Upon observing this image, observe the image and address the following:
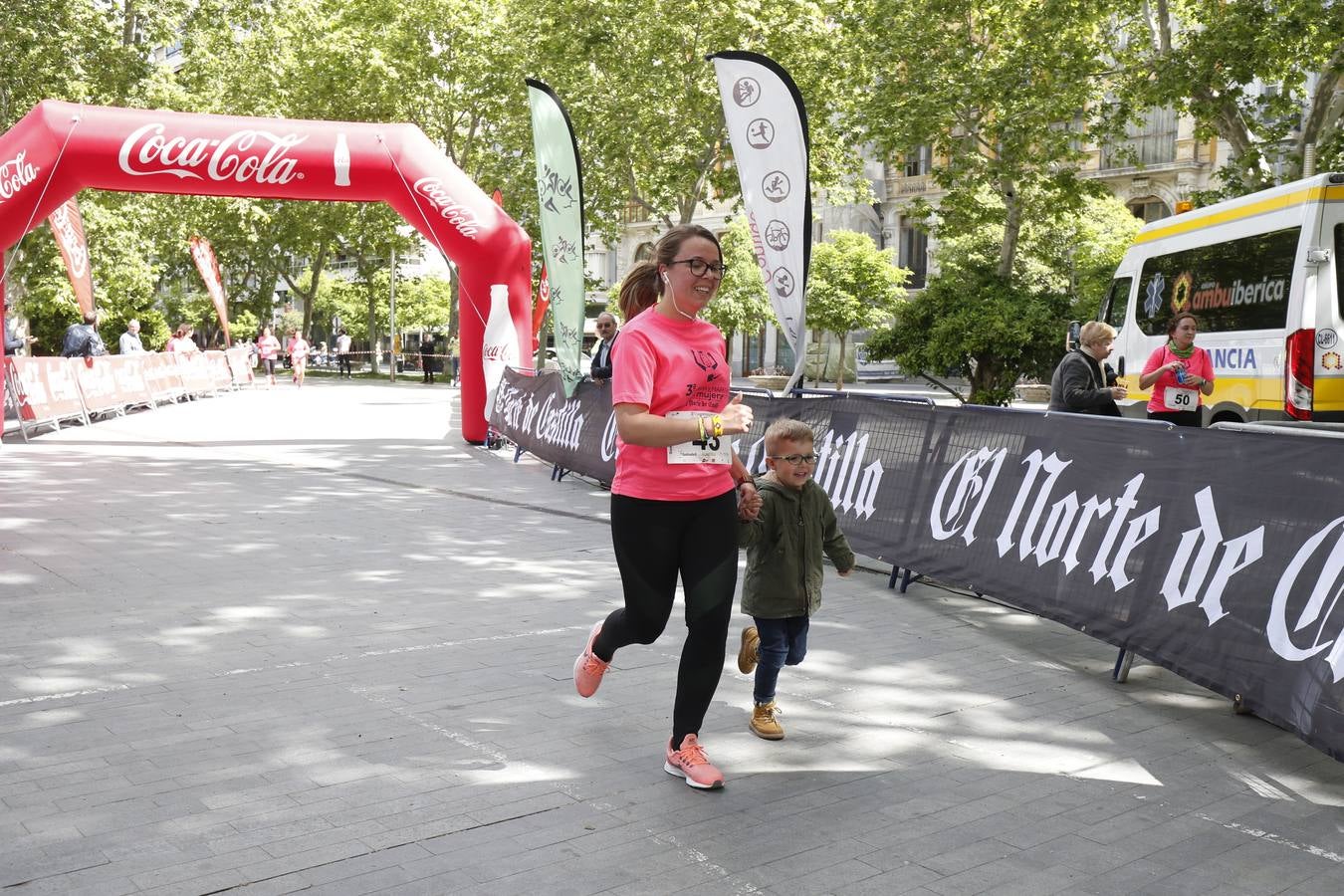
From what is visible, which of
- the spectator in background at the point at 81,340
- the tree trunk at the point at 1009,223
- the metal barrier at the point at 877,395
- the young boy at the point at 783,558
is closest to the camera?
the young boy at the point at 783,558

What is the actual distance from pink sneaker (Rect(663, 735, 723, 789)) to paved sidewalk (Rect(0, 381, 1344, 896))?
65 mm

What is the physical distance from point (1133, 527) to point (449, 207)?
12.8 meters

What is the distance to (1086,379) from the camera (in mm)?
9688

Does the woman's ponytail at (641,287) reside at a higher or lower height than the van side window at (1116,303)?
lower

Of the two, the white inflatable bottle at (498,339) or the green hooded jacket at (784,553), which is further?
the white inflatable bottle at (498,339)

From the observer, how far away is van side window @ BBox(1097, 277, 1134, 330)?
51.6 feet

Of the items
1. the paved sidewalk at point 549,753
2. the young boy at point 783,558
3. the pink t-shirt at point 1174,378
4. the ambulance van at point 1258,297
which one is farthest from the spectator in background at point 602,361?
the young boy at point 783,558

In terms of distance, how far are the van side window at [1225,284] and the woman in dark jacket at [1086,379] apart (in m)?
3.52

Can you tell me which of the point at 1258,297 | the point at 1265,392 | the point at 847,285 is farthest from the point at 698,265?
the point at 847,285

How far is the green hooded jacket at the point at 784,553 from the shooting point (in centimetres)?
490

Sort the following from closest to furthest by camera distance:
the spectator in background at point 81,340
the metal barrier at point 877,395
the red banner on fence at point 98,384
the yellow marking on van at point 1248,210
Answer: the metal barrier at point 877,395, the yellow marking on van at point 1248,210, the red banner on fence at point 98,384, the spectator in background at point 81,340

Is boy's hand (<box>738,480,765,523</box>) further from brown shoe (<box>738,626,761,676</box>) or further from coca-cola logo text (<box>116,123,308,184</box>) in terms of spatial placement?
coca-cola logo text (<box>116,123,308,184</box>)

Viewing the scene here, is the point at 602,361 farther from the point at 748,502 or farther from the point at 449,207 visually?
the point at 748,502

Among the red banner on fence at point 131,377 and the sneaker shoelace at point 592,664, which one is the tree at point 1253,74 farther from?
the red banner on fence at point 131,377
